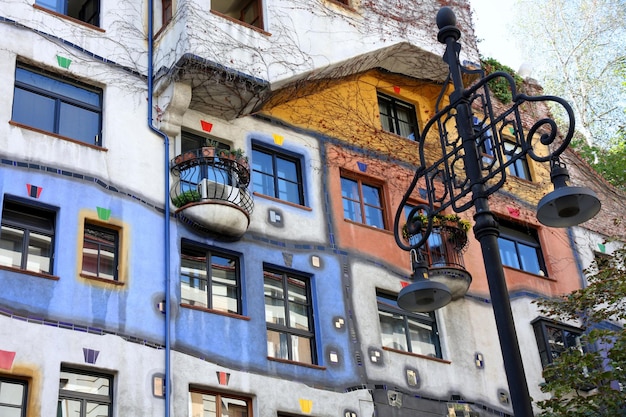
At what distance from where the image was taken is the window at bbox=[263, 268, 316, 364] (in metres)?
14.9

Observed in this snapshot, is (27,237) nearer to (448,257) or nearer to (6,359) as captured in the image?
(6,359)

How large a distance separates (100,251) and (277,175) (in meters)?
4.16

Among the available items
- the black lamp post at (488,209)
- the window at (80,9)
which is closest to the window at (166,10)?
the window at (80,9)

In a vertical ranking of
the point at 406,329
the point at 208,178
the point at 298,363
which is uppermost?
the point at 208,178

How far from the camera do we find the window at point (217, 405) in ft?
43.9

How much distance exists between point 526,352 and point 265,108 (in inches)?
269

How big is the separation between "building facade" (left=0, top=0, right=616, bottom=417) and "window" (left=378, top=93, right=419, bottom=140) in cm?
9

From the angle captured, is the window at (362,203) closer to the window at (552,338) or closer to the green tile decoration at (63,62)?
the window at (552,338)

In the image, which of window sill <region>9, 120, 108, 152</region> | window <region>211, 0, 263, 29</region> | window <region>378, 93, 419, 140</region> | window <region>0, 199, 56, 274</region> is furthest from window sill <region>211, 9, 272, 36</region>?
window <region>0, 199, 56, 274</region>

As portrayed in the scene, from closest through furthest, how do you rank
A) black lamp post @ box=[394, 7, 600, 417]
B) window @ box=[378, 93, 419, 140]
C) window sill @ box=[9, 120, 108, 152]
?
black lamp post @ box=[394, 7, 600, 417] < window sill @ box=[9, 120, 108, 152] < window @ box=[378, 93, 419, 140]

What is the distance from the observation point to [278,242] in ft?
51.6

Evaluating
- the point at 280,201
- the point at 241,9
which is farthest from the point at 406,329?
the point at 241,9

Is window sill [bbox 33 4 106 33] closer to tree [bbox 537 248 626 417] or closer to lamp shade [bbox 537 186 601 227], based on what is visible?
tree [bbox 537 248 626 417]

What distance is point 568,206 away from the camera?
9.02 m
